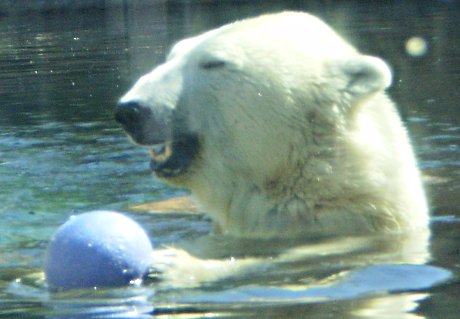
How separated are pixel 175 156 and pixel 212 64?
15.5 inches

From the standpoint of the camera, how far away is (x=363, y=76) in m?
4.52

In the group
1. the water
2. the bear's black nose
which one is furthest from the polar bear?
the water

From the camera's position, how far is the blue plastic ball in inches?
155

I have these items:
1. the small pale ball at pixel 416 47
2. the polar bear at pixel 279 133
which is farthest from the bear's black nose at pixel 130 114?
the small pale ball at pixel 416 47

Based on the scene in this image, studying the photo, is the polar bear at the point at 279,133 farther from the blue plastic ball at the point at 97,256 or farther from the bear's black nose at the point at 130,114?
the blue plastic ball at the point at 97,256

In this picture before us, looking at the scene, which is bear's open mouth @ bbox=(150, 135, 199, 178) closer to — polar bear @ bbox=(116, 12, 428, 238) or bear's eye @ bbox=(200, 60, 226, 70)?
polar bear @ bbox=(116, 12, 428, 238)

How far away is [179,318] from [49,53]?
14.8 m

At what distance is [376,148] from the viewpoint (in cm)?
456

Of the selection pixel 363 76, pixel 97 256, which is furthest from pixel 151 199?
pixel 97 256

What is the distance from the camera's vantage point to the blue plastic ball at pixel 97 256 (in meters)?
3.93

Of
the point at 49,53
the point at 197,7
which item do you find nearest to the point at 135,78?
the point at 49,53

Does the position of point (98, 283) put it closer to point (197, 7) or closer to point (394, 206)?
point (394, 206)

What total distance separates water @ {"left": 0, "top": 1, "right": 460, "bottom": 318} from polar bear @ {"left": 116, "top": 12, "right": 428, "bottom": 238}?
150 millimetres

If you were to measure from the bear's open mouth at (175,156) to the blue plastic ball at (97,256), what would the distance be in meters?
0.73
